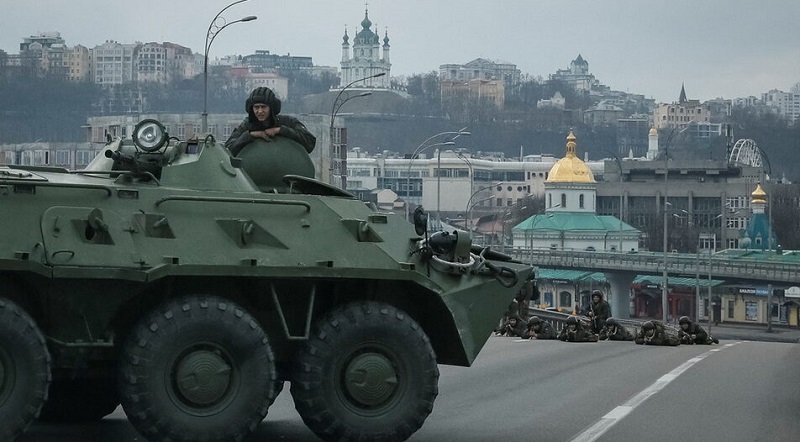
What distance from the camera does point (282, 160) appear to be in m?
14.1

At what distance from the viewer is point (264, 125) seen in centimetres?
1424

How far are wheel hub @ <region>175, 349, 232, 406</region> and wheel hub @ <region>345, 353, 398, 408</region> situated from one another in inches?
35.5

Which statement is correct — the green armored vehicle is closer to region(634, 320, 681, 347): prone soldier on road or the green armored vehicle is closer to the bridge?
region(634, 320, 681, 347): prone soldier on road

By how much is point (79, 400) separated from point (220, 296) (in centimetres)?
200

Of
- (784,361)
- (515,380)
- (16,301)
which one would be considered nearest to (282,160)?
(16,301)

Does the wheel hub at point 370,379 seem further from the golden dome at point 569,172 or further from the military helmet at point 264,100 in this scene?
the golden dome at point 569,172

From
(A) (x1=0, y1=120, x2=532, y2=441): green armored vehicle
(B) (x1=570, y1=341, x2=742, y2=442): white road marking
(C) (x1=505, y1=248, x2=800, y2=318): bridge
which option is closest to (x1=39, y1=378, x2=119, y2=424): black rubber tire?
(A) (x1=0, y1=120, x2=532, y2=441): green armored vehicle

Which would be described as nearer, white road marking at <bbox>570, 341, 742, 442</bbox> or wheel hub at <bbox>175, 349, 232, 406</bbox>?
wheel hub at <bbox>175, 349, 232, 406</bbox>

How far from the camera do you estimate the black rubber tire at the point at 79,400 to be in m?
13.8

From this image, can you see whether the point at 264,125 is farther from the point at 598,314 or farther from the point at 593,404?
the point at 598,314

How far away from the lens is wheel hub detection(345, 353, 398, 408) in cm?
1264

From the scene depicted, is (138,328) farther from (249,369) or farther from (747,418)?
(747,418)

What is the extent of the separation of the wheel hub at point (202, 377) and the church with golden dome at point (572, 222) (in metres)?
131

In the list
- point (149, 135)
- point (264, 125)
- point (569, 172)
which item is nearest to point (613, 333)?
point (264, 125)
